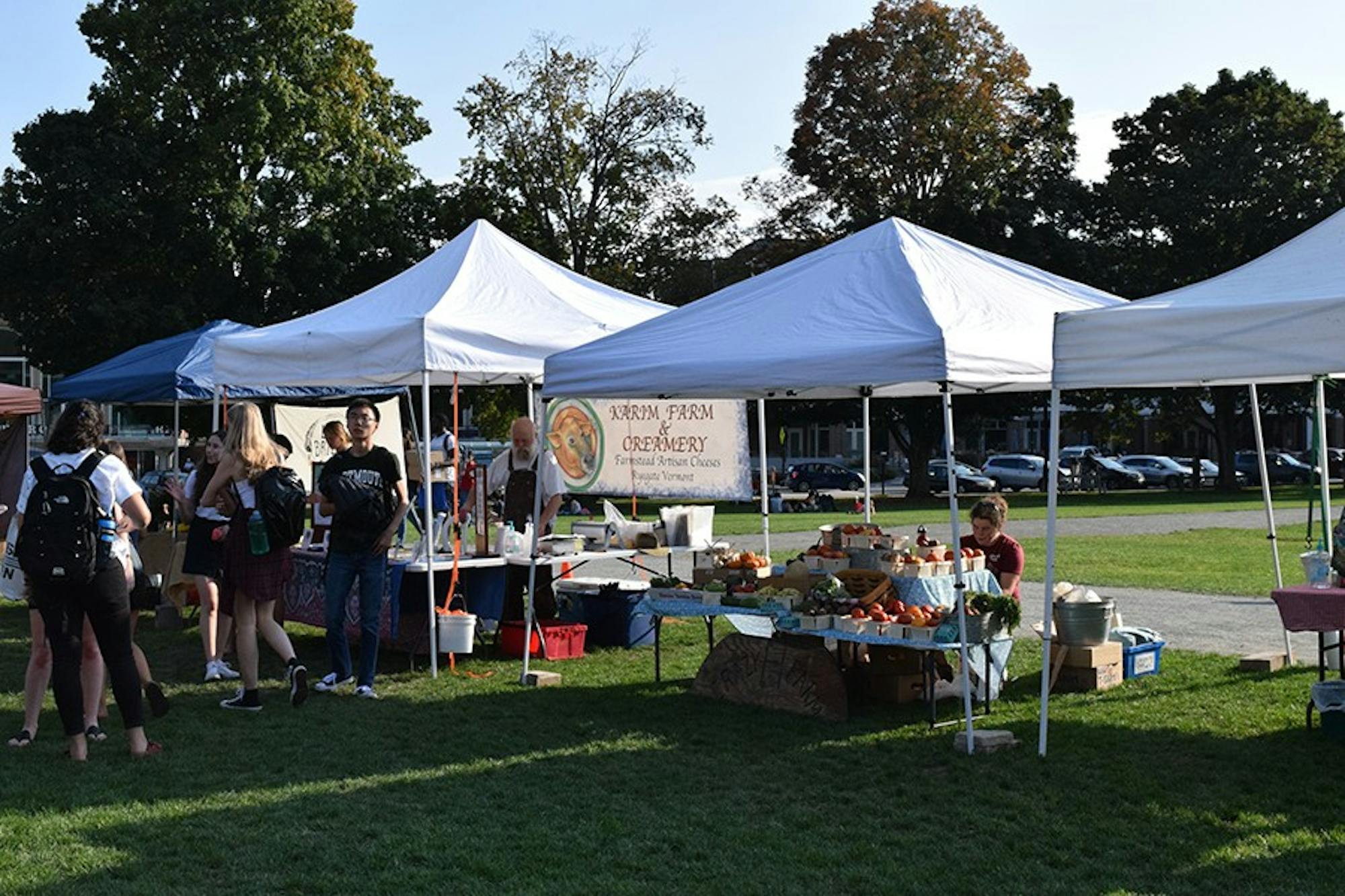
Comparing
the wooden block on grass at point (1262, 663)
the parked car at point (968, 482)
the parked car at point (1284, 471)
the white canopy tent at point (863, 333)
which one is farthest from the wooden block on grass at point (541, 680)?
the parked car at point (1284, 471)

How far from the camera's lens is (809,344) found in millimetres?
7891

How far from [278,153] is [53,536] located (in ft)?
93.4

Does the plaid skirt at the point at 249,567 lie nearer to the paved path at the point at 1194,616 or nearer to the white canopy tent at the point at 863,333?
the white canopy tent at the point at 863,333

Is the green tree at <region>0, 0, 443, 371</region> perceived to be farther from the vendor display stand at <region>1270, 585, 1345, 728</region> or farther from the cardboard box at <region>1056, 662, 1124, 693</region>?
the vendor display stand at <region>1270, 585, 1345, 728</region>

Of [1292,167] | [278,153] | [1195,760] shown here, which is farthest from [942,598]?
[1292,167]

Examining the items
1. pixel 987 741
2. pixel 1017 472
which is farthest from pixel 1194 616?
pixel 1017 472

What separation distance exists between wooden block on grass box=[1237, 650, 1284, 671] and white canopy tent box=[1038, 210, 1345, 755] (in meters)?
2.92

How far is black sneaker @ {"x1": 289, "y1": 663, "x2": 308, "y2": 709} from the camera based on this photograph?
28.0 ft

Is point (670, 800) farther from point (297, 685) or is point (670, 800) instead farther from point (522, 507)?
point (522, 507)

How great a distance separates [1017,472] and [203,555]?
41.9m

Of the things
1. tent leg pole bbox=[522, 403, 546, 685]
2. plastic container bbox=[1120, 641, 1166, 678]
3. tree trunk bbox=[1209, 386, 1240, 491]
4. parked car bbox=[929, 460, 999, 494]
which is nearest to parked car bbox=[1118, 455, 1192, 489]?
tree trunk bbox=[1209, 386, 1240, 491]

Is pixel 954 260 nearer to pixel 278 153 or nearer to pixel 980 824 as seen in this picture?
pixel 980 824

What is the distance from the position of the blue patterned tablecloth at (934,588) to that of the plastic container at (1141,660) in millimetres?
1383

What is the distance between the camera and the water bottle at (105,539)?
6855 millimetres
